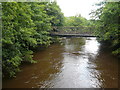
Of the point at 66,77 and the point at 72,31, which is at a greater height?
the point at 72,31

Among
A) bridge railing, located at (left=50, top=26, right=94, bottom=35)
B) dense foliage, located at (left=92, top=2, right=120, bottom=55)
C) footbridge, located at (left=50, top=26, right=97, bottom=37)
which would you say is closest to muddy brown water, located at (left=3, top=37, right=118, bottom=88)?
dense foliage, located at (left=92, top=2, right=120, bottom=55)

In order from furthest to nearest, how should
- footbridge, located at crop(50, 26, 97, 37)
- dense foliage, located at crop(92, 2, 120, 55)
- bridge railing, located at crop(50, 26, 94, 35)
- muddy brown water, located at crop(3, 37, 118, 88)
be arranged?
bridge railing, located at crop(50, 26, 94, 35) → footbridge, located at crop(50, 26, 97, 37) → dense foliage, located at crop(92, 2, 120, 55) → muddy brown water, located at crop(3, 37, 118, 88)

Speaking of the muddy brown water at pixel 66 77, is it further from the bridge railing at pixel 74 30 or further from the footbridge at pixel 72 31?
the bridge railing at pixel 74 30

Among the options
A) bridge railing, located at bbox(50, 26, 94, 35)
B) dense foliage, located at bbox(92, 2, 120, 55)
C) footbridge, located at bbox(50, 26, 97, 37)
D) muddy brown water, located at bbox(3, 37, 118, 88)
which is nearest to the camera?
muddy brown water, located at bbox(3, 37, 118, 88)

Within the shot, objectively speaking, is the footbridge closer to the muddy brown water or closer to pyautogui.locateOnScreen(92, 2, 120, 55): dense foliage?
pyautogui.locateOnScreen(92, 2, 120, 55): dense foliage

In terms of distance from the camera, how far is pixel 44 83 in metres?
4.62

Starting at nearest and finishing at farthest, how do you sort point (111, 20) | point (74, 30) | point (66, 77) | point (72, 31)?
1. point (66, 77)
2. point (111, 20)
3. point (72, 31)
4. point (74, 30)

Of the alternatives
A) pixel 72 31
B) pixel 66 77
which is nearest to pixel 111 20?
pixel 66 77

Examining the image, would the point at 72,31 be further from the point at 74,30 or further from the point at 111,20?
the point at 111,20

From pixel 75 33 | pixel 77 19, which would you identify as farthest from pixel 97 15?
pixel 77 19

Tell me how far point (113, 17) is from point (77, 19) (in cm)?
2154

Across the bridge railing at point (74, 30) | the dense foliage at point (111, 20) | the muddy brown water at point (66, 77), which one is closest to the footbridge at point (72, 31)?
the bridge railing at point (74, 30)

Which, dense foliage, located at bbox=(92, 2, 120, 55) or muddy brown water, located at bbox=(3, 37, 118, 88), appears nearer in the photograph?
muddy brown water, located at bbox=(3, 37, 118, 88)

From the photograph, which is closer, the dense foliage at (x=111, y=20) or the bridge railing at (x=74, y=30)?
the dense foliage at (x=111, y=20)
